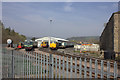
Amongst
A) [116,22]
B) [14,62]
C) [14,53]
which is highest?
[116,22]

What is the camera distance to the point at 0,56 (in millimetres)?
7199

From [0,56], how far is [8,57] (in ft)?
2.84

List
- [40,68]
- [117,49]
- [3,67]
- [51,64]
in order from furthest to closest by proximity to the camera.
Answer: [117,49] → [3,67] → [40,68] → [51,64]

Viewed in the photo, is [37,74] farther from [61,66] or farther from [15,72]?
[15,72]

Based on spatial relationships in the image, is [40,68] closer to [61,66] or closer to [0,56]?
[61,66]

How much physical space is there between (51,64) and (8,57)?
346 cm

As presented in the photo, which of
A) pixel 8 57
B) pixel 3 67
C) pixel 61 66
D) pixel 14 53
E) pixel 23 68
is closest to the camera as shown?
pixel 61 66

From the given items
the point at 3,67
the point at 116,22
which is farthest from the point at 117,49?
the point at 3,67

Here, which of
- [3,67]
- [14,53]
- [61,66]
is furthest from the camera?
[3,67]

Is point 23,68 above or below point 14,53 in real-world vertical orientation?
below

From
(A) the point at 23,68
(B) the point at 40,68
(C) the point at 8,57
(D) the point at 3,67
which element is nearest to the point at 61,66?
(B) the point at 40,68

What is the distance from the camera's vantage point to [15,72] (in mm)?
6043

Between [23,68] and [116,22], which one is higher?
[116,22]

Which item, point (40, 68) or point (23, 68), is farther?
point (23, 68)
